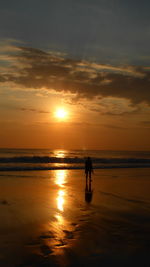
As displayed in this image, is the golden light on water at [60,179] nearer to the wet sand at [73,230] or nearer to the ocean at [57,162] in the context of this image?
the wet sand at [73,230]

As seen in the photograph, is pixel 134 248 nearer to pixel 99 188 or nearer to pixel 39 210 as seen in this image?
pixel 39 210

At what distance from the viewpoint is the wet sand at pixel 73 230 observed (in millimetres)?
6750

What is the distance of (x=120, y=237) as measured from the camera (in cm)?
839

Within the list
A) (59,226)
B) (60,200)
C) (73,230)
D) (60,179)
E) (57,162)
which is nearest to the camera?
(73,230)

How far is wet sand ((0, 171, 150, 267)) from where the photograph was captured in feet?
22.1

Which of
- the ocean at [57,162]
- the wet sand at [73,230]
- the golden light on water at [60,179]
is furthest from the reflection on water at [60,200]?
the ocean at [57,162]

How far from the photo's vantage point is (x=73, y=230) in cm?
906

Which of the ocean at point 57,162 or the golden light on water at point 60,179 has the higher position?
the ocean at point 57,162

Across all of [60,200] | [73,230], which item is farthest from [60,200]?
[73,230]

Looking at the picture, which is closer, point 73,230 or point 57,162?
point 73,230

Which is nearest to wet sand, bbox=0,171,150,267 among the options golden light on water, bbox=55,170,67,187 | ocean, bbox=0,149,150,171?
golden light on water, bbox=55,170,67,187

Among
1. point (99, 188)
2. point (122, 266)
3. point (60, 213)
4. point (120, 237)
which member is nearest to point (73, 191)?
point (99, 188)

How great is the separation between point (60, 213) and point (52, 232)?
266cm

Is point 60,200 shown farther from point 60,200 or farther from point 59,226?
point 59,226
